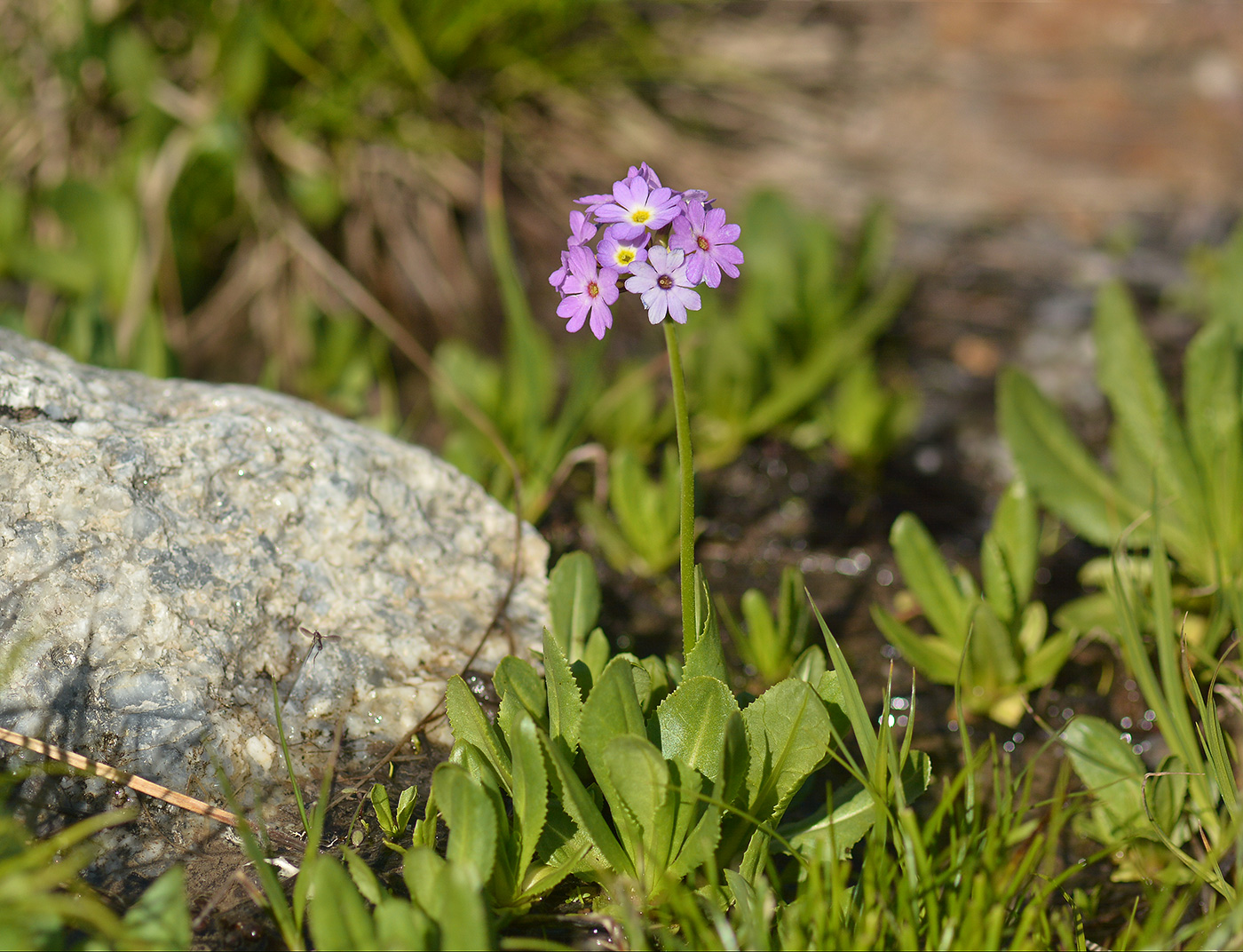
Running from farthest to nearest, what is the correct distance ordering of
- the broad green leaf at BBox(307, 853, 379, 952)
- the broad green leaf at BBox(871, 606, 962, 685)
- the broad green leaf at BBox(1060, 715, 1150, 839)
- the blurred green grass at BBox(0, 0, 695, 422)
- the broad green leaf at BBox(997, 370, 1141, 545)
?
the blurred green grass at BBox(0, 0, 695, 422) < the broad green leaf at BBox(997, 370, 1141, 545) < the broad green leaf at BBox(871, 606, 962, 685) < the broad green leaf at BBox(1060, 715, 1150, 839) < the broad green leaf at BBox(307, 853, 379, 952)

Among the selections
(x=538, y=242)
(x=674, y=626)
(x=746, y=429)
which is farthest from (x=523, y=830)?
(x=538, y=242)

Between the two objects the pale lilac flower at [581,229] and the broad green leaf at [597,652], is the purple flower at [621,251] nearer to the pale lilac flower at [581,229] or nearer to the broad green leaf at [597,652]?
the pale lilac flower at [581,229]

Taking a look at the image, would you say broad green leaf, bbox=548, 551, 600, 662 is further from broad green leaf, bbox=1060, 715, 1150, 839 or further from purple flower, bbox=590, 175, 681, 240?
broad green leaf, bbox=1060, 715, 1150, 839

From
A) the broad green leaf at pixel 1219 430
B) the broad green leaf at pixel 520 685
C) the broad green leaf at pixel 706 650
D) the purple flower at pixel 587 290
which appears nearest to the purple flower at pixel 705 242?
the purple flower at pixel 587 290

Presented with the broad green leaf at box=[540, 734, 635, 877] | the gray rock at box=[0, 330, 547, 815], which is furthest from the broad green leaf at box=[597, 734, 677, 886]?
the gray rock at box=[0, 330, 547, 815]

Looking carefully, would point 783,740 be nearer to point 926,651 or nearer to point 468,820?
point 468,820

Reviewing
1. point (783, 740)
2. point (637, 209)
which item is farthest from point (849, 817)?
point (637, 209)
